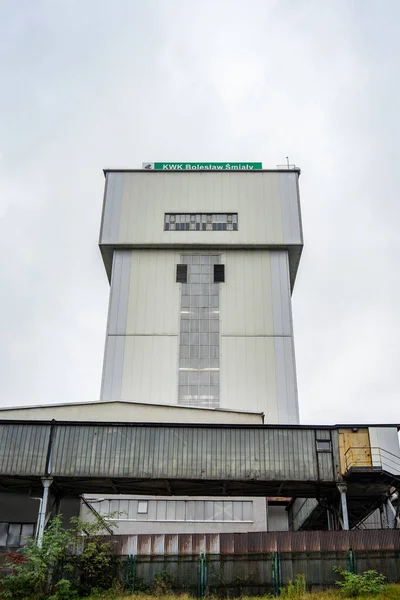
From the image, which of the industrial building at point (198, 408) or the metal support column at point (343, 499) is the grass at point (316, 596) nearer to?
the industrial building at point (198, 408)

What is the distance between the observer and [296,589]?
2211 centimetres

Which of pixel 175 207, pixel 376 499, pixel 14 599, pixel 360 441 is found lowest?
pixel 14 599

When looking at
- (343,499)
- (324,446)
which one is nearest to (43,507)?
(324,446)

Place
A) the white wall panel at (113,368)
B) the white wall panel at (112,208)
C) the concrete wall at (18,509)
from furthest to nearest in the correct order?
1. the white wall panel at (112,208)
2. the white wall panel at (113,368)
3. the concrete wall at (18,509)

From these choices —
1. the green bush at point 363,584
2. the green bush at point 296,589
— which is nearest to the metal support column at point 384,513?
the green bush at point 363,584

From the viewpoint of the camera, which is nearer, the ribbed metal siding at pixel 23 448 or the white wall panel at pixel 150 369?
the ribbed metal siding at pixel 23 448

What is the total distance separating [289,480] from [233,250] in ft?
94.8

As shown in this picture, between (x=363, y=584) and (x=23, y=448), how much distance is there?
1604 cm

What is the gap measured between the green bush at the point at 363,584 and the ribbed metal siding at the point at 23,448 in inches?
556

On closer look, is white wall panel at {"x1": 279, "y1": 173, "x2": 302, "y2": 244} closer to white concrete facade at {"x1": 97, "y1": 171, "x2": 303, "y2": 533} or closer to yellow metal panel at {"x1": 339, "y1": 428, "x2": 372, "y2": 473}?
white concrete facade at {"x1": 97, "y1": 171, "x2": 303, "y2": 533}

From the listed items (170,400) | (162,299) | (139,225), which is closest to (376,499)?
(170,400)

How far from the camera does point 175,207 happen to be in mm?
55781

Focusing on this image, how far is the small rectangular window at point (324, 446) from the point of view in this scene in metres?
29.8

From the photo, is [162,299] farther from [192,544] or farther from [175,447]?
[192,544]
